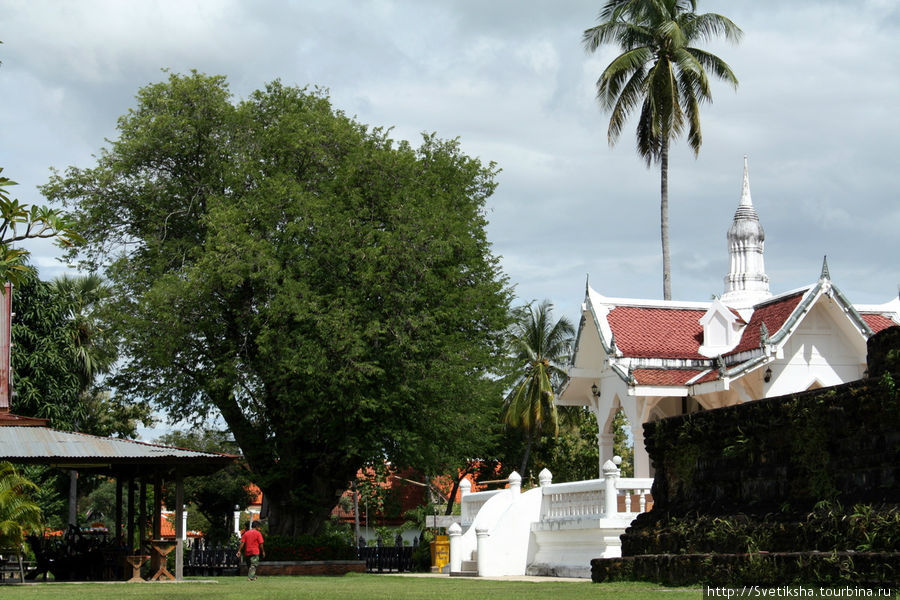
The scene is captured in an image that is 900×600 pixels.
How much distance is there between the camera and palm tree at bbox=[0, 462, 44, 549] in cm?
2210

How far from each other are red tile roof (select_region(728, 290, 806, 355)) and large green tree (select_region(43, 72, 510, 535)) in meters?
7.34

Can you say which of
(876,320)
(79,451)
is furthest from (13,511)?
(876,320)

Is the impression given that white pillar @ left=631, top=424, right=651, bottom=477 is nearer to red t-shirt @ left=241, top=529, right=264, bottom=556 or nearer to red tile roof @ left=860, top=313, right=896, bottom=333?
red tile roof @ left=860, top=313, right=896, bottom=333

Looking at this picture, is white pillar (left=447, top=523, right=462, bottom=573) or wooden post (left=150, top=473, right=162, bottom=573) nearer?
wooden post (left=150, top=473, right=162, bottom=573)

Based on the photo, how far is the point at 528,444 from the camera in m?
57.0

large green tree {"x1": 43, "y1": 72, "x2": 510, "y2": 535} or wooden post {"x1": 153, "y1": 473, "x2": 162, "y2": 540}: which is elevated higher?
large green tree {"x1": 43, "y1": 72, "x2": 510, "y2": 535}

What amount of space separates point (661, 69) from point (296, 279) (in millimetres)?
15577

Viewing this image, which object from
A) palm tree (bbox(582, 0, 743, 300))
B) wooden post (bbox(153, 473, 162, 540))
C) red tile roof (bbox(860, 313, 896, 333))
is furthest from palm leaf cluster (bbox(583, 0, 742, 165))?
wooden post (bbox(153, 473, 162, 540))

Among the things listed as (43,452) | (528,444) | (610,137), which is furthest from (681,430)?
(528,444)

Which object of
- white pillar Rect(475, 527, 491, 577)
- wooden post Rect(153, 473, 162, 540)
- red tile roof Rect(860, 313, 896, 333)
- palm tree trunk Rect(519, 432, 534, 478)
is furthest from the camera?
palm tree trunk Rect(519, 432, 534, 478)

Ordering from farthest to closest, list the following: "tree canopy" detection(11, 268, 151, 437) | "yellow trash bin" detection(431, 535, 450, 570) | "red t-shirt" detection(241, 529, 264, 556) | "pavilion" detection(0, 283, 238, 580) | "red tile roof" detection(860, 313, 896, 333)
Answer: "tree canopy" detection(11, 268, 151, 437) → "yellow trash bin" detection(431, 535, 450, 570) → "red tile roof" detection(860, 313, 896, 333) → "red t-shirt" detection(241, 529, 264, 556) → "pavilion" detection(0, 283, 238, 580)

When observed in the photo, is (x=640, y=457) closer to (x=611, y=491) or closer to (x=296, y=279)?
(x=611, y=491)

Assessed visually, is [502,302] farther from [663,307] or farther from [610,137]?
[610,137]

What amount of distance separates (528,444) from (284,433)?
25.1 meters
